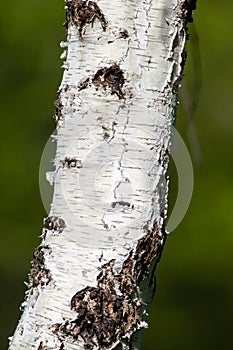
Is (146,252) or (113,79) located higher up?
(113,79)

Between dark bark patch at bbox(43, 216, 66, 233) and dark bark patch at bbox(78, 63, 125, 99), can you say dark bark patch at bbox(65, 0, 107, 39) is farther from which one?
dark bark patch at bbox(43, 216, 66, 233)

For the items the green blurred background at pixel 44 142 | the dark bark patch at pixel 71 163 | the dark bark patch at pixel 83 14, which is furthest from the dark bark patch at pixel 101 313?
the green blurred background at pixel 44 142

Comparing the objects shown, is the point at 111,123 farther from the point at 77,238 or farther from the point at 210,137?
the point at 210,137

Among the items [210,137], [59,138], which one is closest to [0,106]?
[210,137]

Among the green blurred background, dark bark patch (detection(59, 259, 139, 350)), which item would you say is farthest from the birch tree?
the green blurred background

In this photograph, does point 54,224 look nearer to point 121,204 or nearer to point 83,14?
point 121,204

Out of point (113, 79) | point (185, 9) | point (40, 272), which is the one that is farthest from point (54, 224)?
point (185, 9)

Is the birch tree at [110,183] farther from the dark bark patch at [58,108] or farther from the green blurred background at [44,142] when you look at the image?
the green blurred background at [44,142]
